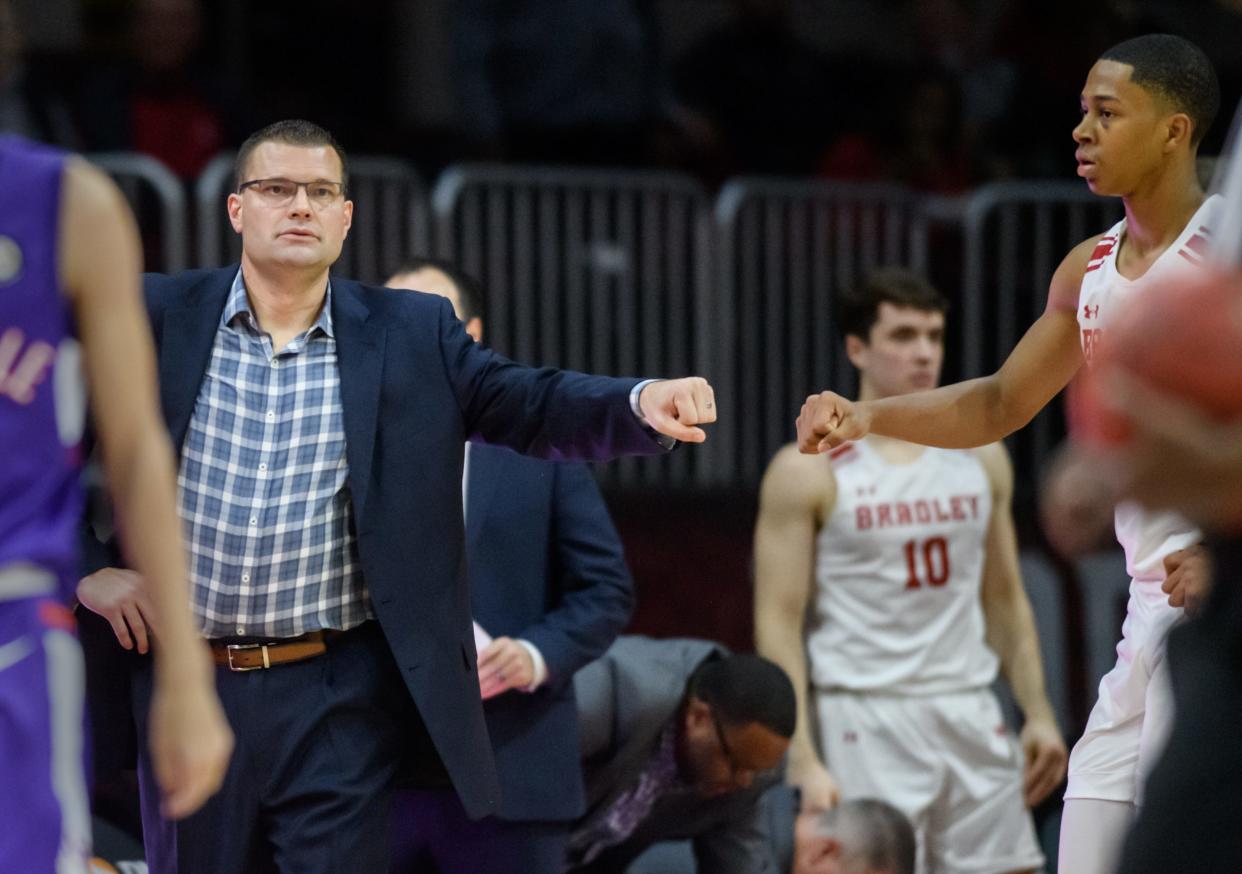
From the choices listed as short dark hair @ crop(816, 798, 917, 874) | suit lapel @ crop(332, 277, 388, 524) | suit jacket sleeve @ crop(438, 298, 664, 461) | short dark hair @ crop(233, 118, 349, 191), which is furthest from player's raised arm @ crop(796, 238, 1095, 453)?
short dark hair @ crop(816, 798, 917, 874)

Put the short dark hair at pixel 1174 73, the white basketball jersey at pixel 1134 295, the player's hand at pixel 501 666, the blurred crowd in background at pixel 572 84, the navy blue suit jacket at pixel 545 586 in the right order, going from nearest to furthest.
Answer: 1. the white basketball jersey at pixel 1134 295
2. the short dark hair at pixel 1174 73
3. the player's hand at pixel 501 666
4. the navy blue suit jacket at pixel 545 586
5. the blurred crowd in background at pixel 572 84

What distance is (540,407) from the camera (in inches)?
191

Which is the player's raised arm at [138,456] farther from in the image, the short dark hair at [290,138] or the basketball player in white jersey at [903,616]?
the basketball player in white jersey at [903,616]

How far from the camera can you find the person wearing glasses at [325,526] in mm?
4750

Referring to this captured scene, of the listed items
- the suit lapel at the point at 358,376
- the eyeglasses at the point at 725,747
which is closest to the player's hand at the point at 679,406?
the suit lapel at the point at 358,376

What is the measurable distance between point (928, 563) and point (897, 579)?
4.8 inches

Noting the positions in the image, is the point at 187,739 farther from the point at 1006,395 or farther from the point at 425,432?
the point at 1006,395

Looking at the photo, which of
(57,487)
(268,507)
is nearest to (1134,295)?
(268,507)

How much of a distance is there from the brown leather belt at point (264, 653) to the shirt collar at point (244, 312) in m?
0.71

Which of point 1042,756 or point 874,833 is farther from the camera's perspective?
point 1042,756

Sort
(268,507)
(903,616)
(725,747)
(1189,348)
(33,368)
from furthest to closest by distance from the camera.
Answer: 1. (903,616)
2. (725,747)
3. (268,507)
4. (33,368)
5. (1189,348)

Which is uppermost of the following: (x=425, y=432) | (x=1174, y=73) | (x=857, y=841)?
(x=1174, y=73)

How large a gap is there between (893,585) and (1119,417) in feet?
13.5

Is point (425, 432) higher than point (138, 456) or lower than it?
lower
